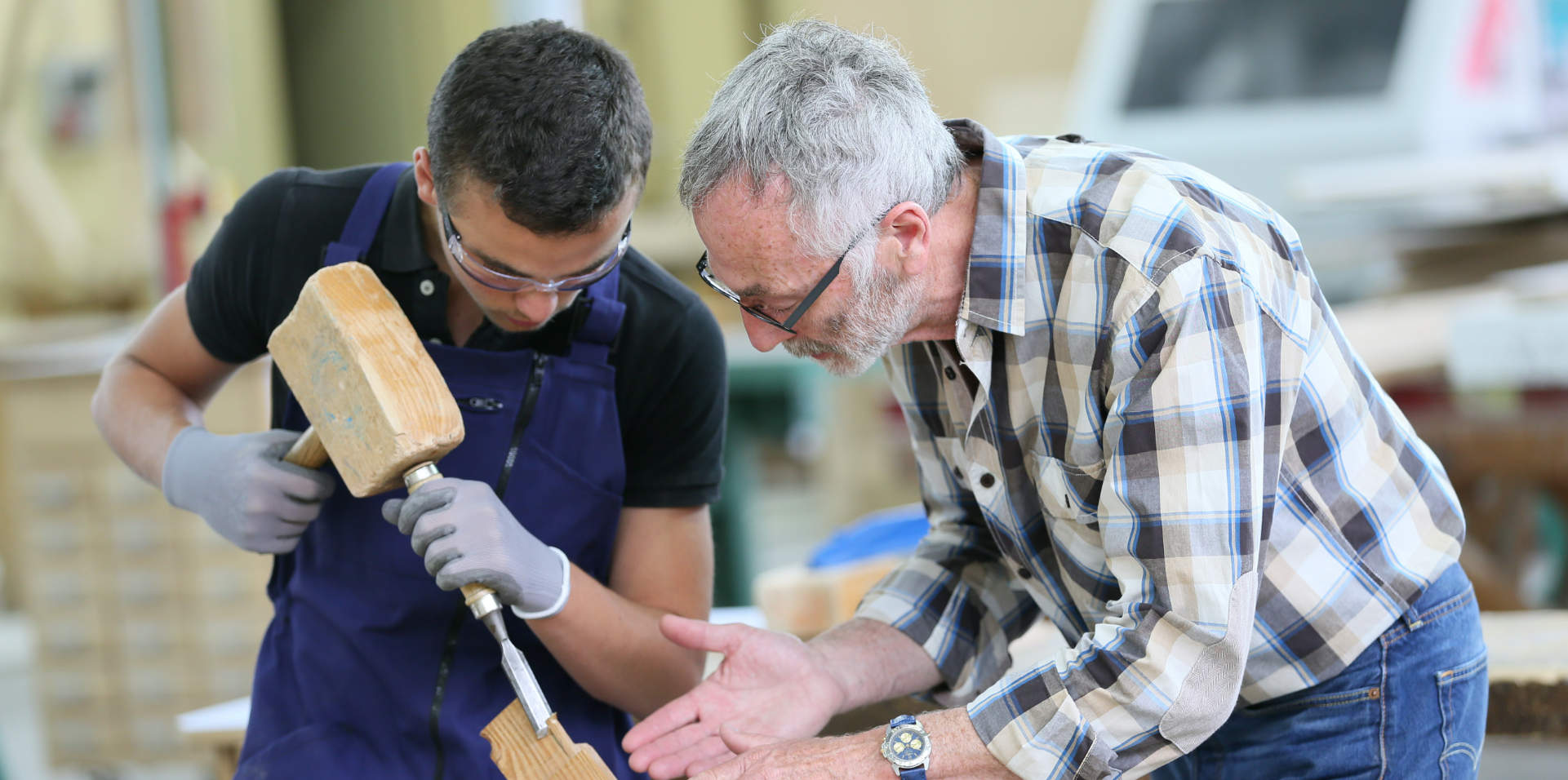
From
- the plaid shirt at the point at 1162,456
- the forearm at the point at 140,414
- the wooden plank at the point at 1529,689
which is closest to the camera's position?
the plaid shirt at the point at 1162,456

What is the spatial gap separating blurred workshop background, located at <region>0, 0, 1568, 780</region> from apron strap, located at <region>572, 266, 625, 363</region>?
102 centimetres

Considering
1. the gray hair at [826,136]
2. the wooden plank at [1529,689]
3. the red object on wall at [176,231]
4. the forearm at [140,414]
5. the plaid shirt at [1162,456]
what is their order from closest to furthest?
the plaid shirt at [1162,456], the gray hair at [826,136], the forearm at [140,414], the wooden plank at [1529,689], the red object on wall at [176,231]

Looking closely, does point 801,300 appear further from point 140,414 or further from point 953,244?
point 140,414

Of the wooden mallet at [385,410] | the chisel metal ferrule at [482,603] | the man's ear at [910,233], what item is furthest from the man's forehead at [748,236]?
the chisel metal ferrule at [482,603]

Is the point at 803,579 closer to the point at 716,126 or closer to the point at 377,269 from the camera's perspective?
the point at 377,269

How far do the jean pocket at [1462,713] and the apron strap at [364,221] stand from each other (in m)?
1.51

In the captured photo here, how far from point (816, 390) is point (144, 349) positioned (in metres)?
3.64

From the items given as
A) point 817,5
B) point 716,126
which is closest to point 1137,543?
point 716,126

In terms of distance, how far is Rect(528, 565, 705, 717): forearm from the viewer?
1.70 m

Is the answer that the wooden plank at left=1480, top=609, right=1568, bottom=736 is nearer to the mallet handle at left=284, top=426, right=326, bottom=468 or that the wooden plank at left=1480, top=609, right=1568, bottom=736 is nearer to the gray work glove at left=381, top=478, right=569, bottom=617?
the gray work glove at left=381, top=478, right=569, bottom=617

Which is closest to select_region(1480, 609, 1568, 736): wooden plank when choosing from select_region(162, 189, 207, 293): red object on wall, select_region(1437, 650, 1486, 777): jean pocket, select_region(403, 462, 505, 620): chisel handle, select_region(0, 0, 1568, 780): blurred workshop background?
select_region(0, 0, 1568, 780): blurred workshop background

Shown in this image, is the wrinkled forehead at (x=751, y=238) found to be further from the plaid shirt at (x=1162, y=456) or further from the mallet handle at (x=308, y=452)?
the mallet handle at (x=308, y=452)

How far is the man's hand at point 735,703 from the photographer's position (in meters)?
1.63

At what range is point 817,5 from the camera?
6.59 m
